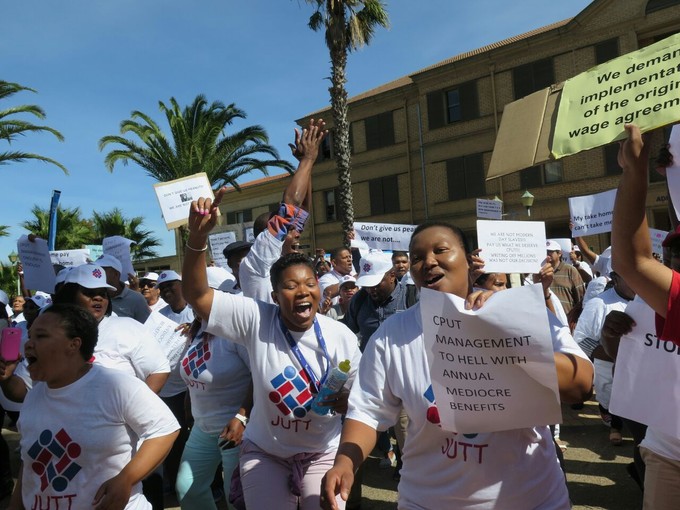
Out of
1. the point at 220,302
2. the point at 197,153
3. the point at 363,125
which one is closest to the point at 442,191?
the point at 363,125

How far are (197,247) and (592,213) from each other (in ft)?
22.2

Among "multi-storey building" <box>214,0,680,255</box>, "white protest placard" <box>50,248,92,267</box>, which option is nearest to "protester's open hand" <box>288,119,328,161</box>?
"white protest placard" <box>50,248,92,267</box>

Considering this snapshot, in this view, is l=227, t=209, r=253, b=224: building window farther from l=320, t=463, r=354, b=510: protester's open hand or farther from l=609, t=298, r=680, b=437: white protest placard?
l=320, t=463, r=354, b=510: protester's open hand

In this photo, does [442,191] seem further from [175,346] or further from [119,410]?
[119,410]

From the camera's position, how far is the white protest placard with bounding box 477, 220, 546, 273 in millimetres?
6156

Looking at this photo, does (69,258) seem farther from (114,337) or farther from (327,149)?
(327,149)

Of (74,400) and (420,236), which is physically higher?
(420,236)

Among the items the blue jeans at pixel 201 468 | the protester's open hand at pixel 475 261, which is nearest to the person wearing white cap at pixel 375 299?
the protester's open hand at pixel 475 261

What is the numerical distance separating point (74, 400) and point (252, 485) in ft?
3.20

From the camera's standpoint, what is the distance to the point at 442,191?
28562mm

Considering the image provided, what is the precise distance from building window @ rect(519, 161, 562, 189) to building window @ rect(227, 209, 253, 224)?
18.1 meters

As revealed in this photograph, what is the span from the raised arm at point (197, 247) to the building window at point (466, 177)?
2505 centimetres

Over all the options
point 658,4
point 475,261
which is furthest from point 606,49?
point 475,261

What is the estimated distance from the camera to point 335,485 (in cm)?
203
